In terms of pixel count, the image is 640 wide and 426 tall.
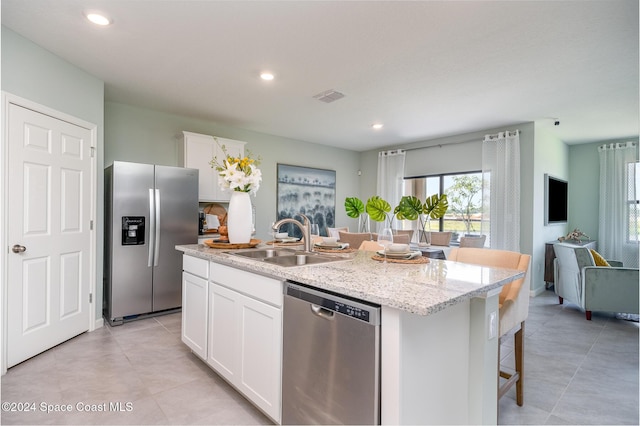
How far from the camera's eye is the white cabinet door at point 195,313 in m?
2.36

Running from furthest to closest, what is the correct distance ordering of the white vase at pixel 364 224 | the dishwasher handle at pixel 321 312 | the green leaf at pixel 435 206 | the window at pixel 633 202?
1. the white vase at pixel 364 224
2. the window at pixel 633 202
3. the green leaf at pixel 435 206
4. the dishwasher handle at pixel 321 312

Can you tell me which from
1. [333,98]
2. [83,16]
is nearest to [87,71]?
[83,16]

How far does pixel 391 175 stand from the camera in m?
6.55

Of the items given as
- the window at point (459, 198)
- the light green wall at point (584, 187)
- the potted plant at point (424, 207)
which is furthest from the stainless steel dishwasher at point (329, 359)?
the light green wall at point (584, 187)

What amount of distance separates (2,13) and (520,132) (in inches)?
231

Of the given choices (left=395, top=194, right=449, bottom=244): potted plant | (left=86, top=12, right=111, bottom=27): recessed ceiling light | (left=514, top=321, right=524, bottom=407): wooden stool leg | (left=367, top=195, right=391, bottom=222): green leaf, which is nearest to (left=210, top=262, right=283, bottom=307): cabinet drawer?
(left=514, top=321, right=524, bottom=407): wooden stool leg

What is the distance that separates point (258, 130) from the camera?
5.45m

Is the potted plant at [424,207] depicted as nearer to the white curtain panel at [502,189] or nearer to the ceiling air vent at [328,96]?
the white curtain panel at [502,189]

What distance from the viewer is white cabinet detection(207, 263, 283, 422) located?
1687 mm

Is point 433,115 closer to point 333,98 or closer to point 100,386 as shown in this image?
point 333,98

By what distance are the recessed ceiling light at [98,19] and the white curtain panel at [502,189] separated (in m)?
5.09

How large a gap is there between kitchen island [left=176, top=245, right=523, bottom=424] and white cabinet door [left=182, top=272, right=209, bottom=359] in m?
0.80

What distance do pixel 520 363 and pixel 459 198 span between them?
4110mm

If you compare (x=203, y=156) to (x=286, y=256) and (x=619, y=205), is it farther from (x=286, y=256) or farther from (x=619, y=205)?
(x=619, y=205)
